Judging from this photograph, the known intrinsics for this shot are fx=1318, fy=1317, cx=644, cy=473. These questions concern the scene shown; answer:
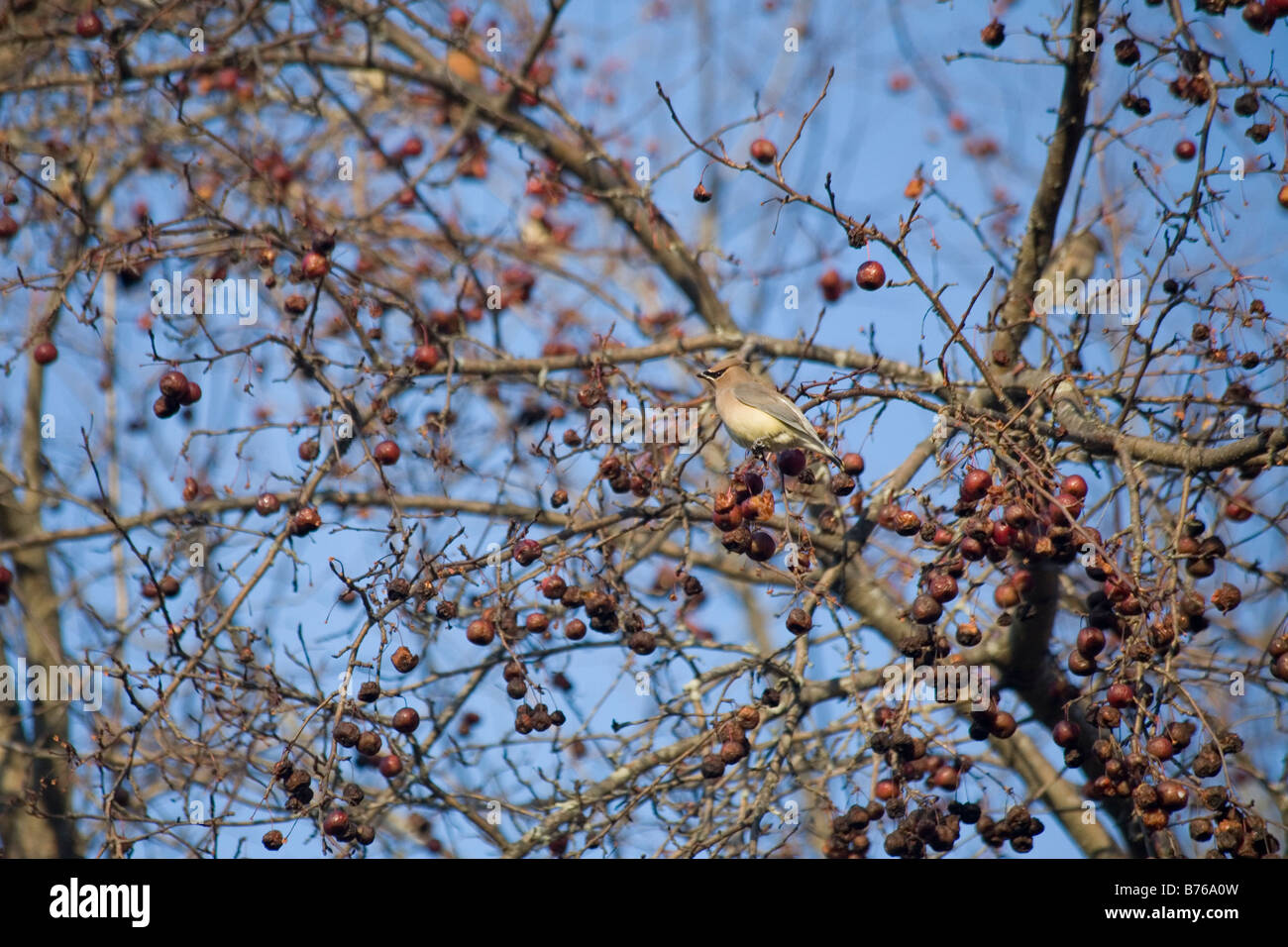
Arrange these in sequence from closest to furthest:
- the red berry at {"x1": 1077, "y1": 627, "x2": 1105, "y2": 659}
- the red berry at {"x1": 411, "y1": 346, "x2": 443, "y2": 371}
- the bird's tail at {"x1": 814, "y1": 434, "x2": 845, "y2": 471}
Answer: the red berry at {"x1": 1077, "y1": 627, "x2": 1105, "y2": 659} → the bird's tail at {"x1": 814, "y1": 434, "x2": 845, "y2": 471} → the red berry at {"x1": 411, "y1": 346, "x2": 443, "y2": 371}

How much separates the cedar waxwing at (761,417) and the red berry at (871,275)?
42 centimetres

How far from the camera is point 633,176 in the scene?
647 cm

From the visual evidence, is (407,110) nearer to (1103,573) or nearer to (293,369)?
(293,369)

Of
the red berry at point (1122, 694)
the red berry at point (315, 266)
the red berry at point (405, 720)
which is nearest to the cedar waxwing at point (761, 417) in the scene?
the red berry at point (1122, 694)

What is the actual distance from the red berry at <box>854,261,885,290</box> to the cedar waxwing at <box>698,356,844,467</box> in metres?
0.42

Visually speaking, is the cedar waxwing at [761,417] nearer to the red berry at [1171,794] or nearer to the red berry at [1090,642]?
the red berry at [1090,642]

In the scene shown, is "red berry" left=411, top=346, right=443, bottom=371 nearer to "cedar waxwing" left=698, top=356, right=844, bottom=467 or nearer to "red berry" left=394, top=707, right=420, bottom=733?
"cedar waxwing" left=698, top=356, right=844, bottom=467

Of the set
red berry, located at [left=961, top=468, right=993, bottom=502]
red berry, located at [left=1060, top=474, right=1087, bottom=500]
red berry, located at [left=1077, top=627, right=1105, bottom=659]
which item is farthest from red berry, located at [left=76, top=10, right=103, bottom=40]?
red berry, located at [left=1077, top=627, right=1105, bottom=659]

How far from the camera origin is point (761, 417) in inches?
173

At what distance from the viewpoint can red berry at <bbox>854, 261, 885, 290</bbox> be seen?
3961 millimetres

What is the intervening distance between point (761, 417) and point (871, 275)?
66cm

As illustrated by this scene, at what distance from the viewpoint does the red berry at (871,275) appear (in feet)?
13.0
